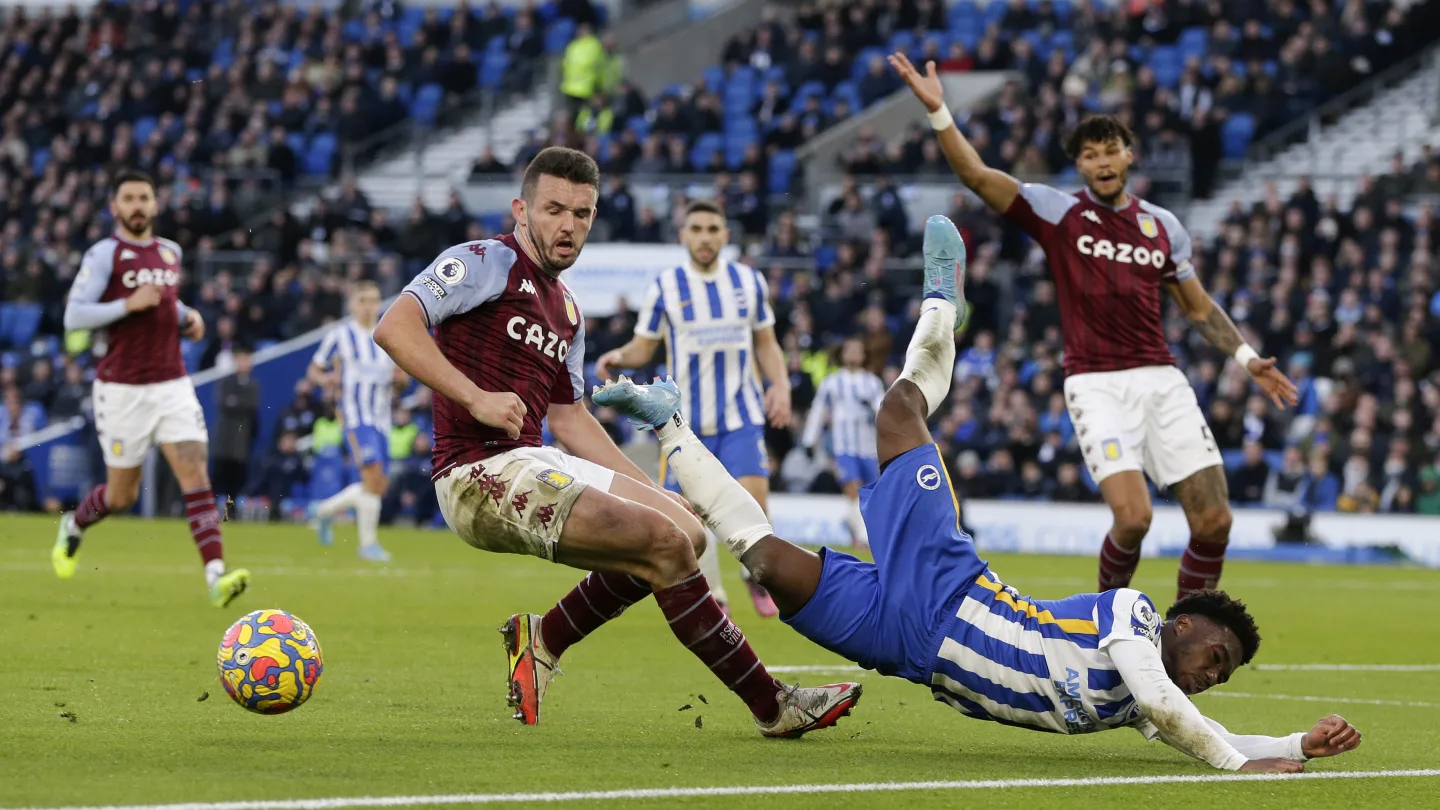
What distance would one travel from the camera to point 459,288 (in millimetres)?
6562

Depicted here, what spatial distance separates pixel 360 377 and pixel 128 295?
5329mm

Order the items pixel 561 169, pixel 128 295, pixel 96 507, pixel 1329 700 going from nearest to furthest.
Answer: pixel 561 169
pixel 1329 700
pixel 128 295
pixel 96 507

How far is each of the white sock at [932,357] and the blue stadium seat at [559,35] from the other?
28.3 meters

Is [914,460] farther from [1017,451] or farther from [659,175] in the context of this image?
[659,175]

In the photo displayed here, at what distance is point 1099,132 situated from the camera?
9.68 m

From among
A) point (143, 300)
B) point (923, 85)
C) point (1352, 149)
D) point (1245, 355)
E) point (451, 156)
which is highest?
point (451, 156)

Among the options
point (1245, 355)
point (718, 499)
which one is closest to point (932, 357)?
→ point (718, 499)

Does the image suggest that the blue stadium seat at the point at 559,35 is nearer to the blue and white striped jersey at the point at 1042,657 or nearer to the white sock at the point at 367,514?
the white sock at the point at 367,514

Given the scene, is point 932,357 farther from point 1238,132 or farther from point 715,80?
point 715,80

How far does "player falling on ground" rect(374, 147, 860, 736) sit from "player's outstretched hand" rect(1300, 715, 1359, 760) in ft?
5.15

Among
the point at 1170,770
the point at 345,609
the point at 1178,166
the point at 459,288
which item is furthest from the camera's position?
the point at 1178,166

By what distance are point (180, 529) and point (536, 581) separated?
8.52 meters

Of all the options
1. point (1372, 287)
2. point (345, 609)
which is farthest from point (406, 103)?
point (345, 609)

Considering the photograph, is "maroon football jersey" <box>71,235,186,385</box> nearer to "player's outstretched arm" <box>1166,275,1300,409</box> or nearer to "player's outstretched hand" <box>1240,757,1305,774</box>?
"player's outstretched arm" <box>1166,275,1300,409</box>
